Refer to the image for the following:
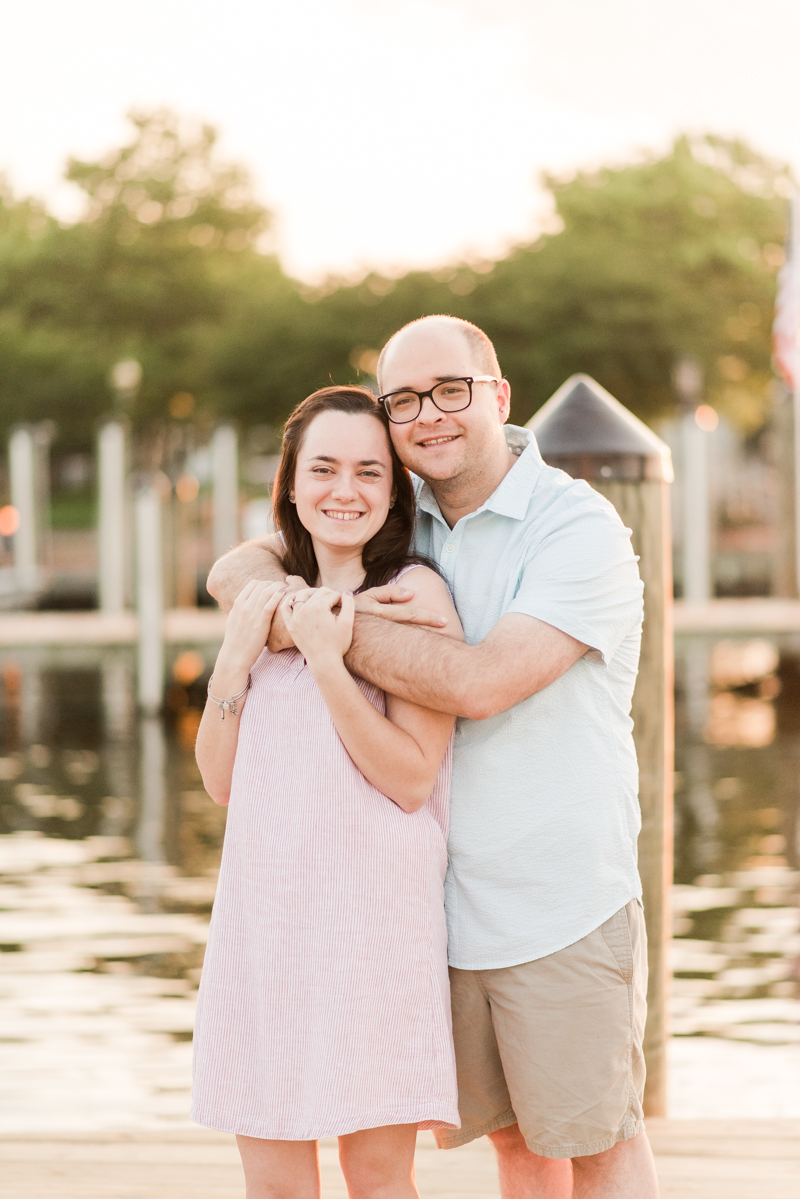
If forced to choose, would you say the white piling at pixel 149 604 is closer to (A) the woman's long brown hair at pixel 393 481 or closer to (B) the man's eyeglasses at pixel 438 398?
(A) the woman's long brown hair at pixel 393 481

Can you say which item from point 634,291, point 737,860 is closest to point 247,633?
point 737,860

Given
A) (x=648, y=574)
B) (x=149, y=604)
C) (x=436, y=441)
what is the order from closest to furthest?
(x=436, y=441) → (x=648, y=574) → (x=149, y=604)

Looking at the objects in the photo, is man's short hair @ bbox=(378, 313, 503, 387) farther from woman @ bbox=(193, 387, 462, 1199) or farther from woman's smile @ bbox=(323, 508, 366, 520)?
woman @ bbox=(193, 387, 462, 1199)

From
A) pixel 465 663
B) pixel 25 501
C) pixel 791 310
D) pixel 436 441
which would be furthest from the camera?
pixel 25 501

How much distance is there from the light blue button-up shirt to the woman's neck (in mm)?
262

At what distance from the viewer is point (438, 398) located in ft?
8.66

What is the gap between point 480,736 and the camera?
2.58 meters

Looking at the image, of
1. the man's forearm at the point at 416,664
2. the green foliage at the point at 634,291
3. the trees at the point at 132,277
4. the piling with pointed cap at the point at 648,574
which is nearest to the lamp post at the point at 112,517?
the green foliage at the point at 634,291

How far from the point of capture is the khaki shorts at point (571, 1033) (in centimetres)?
255

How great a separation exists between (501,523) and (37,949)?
3933 millimetres

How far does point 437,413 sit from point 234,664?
57 centimetres

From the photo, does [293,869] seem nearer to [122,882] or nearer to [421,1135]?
[421,1135]

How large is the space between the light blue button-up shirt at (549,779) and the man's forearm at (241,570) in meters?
0.44

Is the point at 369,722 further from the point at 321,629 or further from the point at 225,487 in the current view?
the point at 225,487
